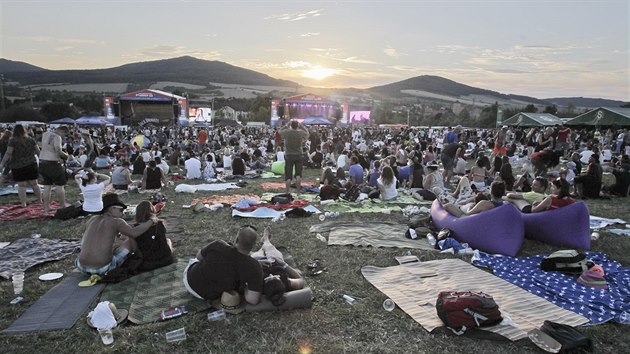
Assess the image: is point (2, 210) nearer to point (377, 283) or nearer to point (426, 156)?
point (377, 283)

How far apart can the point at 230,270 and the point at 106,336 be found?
1.08 meters

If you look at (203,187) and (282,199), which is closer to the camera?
(282,199)

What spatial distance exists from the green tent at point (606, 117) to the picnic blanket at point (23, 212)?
2580cm

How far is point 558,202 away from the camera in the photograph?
19.0 feet

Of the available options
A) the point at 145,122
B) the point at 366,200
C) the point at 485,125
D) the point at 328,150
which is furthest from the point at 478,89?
the point at 366,200

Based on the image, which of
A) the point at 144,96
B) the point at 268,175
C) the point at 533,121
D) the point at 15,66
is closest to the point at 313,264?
the point at 268,175

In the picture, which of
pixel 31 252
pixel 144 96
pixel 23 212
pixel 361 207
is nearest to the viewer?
pixel 31 252

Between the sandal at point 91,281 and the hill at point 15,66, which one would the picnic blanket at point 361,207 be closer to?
the sandal at point 91,281

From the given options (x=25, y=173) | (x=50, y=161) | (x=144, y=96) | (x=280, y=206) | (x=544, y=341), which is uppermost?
(x=144, y=96)

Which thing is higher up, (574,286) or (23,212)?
(574,286)

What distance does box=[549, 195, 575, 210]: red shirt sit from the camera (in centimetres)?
571

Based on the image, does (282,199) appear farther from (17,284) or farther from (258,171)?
(258,171)

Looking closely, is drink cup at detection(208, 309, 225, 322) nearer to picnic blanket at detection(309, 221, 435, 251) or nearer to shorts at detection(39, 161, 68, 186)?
picnic blanket at detection(309, 221, 435, 251)

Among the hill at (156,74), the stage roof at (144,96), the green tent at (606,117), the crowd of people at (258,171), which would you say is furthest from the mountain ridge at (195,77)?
the crowd of people at (258,171)
